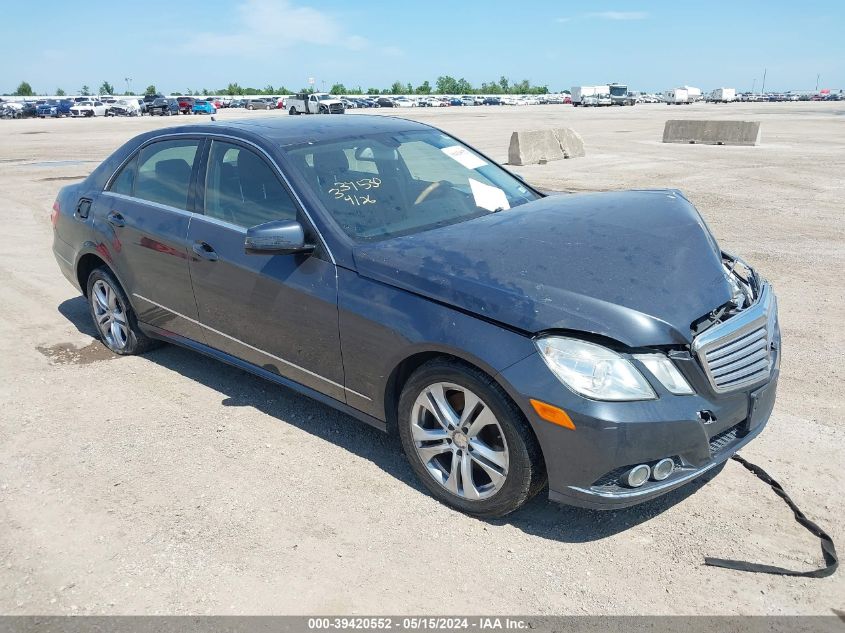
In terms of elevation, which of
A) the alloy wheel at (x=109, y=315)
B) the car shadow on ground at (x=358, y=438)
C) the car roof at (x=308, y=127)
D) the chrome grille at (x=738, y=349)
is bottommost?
the car shadow on ground at (x=358, y=438)

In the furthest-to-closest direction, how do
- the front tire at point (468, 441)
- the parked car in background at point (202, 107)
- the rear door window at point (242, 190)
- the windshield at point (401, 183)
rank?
the parked car in background at point (202, 107)
the rear door window at point (242, 190)
the windshield at point (401, 183)
the front tire at point (468, 441)

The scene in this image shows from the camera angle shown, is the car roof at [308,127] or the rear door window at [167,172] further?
the rear door window at [167,172]

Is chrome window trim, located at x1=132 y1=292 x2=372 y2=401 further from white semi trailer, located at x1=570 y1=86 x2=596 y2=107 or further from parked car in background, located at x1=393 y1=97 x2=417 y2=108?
parked car in background, located at x1=393 y1=97 x2=417 y2=108

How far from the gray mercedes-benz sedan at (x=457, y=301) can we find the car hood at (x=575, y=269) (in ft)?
0.03

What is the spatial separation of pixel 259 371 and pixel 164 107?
6380cm

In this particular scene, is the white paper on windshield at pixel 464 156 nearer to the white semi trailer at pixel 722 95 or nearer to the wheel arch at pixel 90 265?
the wheel arch at pixel 90 265

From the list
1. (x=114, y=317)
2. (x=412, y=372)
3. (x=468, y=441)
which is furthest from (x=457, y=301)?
(x=114, y=317)

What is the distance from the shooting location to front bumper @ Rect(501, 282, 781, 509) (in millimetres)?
2799

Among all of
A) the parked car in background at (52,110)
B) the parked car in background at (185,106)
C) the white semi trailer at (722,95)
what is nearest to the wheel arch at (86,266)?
the parked car in background at (185,106)

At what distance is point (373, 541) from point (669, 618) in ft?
4.16

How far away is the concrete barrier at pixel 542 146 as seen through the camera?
17094mm

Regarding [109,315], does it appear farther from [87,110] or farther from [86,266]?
[87,110]

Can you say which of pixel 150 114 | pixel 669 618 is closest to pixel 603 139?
pixel 669 618

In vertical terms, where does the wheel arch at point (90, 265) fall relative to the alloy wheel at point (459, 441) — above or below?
above
